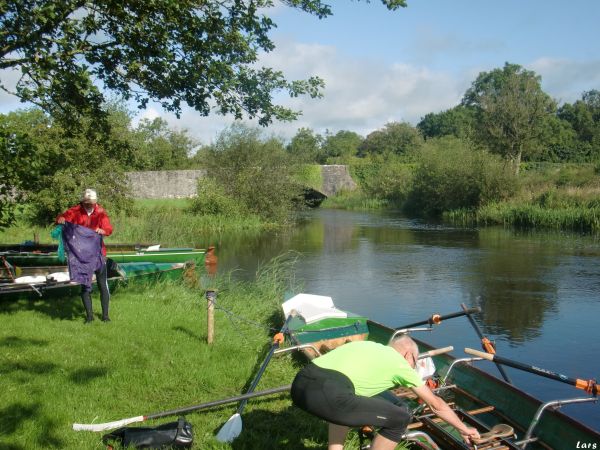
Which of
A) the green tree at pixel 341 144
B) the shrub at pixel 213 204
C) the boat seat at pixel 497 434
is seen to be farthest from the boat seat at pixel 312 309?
the green tree at pixel 341 144

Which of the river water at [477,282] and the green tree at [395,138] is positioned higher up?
the green tree at [395,138]

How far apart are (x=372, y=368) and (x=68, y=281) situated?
19.7ft

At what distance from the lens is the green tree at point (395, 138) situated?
71.2 m

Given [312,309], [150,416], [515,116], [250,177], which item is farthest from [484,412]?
[515,116]

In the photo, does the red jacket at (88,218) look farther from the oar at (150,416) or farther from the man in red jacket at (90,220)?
the oar at (150,416)

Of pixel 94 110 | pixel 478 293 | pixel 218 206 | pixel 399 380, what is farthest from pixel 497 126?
pixel 399 380

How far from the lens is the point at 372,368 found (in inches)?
144

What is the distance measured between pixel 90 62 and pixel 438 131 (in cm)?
7849

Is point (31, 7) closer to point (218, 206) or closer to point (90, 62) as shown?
point (90, 62)

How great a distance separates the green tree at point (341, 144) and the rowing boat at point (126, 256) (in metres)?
59.9

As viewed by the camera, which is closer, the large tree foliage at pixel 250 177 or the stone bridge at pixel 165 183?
the large tree foliage at pixel 250 177

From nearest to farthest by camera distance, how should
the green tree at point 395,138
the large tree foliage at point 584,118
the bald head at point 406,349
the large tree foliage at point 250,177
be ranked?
1. the bald head at point 406,349
2. the large tree foliage at point 250,177
3. the large tree foliage at point 584,118
4. the green tree at point 395,138

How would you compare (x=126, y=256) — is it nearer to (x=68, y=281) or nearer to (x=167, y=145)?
(x=68, y=281)

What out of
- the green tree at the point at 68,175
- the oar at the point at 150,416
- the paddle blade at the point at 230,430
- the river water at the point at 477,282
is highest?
the green tree at the point at 68,175
